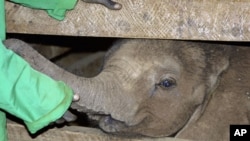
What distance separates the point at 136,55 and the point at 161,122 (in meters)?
0.25

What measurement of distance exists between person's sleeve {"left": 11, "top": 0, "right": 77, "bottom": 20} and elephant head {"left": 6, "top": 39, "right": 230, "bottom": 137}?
0.23 metres

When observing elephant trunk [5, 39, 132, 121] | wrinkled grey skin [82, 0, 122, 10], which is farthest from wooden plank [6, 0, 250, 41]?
elephant trunk [5, 39, 132, 121]

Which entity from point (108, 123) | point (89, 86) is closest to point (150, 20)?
point (89, 86)

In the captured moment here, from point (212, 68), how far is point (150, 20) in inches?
18.6

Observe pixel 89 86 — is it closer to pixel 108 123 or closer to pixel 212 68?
pixel 108 123

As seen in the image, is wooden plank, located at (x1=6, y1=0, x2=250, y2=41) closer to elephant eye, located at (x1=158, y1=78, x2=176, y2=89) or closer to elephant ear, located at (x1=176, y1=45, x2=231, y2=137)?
elephant eye, located at (x1=158, y1=78, x2=176, y2=89)

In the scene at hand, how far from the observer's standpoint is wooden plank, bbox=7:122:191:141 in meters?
1.97

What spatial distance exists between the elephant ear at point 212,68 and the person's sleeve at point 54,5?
571 millimetres

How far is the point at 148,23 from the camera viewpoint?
184cm

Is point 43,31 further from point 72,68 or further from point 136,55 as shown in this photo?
point 72,68

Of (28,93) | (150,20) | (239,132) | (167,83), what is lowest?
(239,132)

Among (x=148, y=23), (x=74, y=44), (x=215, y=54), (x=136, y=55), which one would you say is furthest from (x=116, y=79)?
(x=74, y=44)

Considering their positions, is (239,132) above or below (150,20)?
below

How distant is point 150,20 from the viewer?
1.84m
